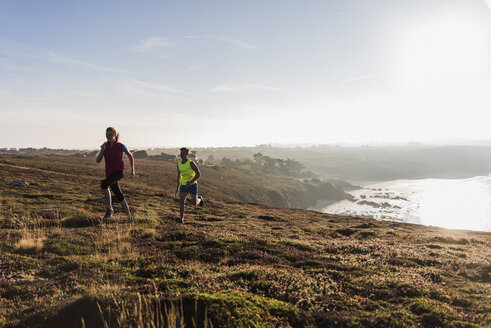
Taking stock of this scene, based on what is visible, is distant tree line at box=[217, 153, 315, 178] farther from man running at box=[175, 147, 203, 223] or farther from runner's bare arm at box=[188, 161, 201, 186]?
runner's bare arm at box=[188, 161, 201, 186]

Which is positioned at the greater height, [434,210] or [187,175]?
[187,175]

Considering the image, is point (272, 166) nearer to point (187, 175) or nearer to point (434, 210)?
point (434, 210)

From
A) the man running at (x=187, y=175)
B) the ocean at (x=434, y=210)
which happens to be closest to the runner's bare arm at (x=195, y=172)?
the man running at (x=187, y=175)

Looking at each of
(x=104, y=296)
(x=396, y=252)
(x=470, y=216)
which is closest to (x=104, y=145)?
(x=104, y=296)

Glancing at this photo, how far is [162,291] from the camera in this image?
4844mm

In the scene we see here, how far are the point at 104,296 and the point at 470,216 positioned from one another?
89.9m

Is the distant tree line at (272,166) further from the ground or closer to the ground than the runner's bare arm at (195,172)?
closer to the ground

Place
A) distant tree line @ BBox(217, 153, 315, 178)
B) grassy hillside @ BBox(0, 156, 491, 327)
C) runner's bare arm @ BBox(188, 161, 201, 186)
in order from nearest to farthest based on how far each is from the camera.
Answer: grassy hillside @ BBox(0, 156, 491, 327) → runner's bare arm @ BBox(188, 161, 201, 186) → distant tree line @ BBox(217, 153, 315, 178)

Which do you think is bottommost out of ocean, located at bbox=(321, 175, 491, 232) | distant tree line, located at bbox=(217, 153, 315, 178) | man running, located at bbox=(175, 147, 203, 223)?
ocean, located at bbox=(321, 175, 491, 232)

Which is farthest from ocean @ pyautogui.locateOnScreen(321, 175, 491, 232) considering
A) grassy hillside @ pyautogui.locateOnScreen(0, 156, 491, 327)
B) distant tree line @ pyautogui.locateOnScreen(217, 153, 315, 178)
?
grassy hillside @ pyautogui.locateOnScreen(0, 156, 491, 327)

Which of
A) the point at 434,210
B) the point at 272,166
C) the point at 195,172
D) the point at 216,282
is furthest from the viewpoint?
the point at 272,166

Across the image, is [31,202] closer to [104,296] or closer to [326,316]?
[104,296]

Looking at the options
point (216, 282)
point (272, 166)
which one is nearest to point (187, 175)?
point (216, 282)

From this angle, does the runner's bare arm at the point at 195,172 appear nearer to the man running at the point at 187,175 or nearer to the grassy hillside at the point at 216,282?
the man running at the point at 187,175
